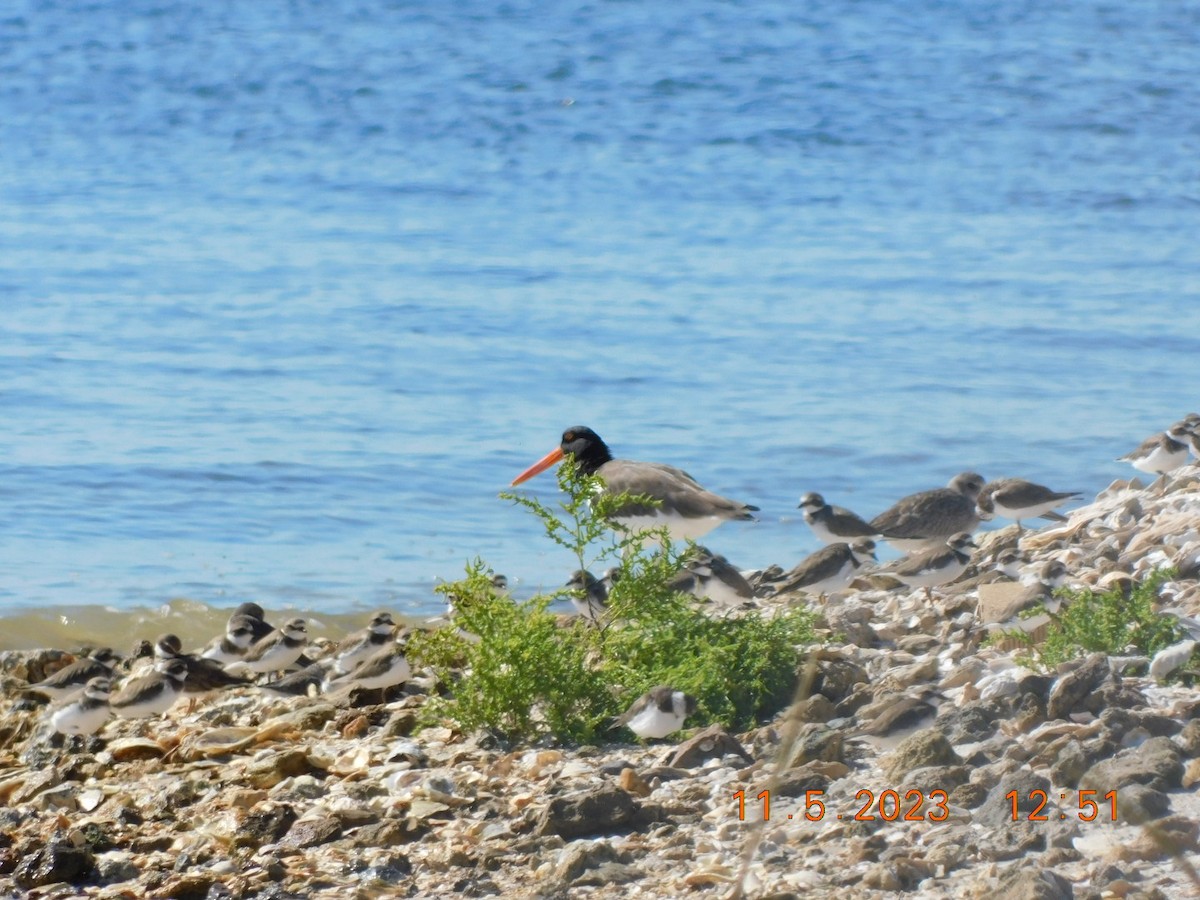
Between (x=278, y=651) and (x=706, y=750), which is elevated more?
(x=706, y=750)

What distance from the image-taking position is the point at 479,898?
18.8 ft

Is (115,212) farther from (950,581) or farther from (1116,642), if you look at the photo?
(1116,642)

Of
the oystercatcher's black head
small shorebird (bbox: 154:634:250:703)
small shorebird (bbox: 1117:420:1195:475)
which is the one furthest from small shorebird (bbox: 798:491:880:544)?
small shorebird (bbox: 154:634:250:703)

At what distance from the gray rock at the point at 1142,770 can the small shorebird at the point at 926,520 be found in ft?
14.7

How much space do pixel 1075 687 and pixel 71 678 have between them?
534 centimetres

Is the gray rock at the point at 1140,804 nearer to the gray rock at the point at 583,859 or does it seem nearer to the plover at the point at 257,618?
the gray rock at the point at 583,859

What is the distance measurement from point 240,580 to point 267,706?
3.12m

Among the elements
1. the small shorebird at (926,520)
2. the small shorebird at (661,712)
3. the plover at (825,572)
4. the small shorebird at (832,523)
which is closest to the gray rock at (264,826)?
the small shorebird at (661,712)

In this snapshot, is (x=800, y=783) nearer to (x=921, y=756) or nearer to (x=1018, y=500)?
(x=921, y=756)

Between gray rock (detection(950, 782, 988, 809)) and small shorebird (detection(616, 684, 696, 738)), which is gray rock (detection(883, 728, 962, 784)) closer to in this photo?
gray rock (detection(950, 782, 988, 809))

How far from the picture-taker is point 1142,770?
5.72 m

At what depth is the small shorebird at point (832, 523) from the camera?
34.9 ft

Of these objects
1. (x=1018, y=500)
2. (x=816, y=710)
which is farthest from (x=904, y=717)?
(x=1018, y=500)

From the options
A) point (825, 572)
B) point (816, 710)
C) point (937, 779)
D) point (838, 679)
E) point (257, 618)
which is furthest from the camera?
point (257, 618)
